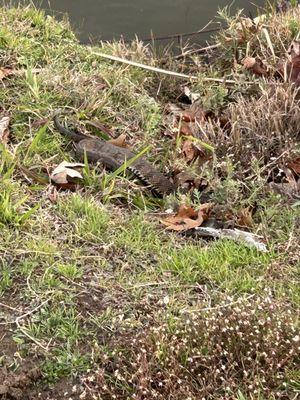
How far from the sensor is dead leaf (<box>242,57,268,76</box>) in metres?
6.03

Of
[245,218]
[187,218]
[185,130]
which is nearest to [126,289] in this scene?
[187,218]

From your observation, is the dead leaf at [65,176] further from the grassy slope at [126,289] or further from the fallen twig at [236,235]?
the fallen twig at [236,235]

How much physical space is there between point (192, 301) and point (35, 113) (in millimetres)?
1966

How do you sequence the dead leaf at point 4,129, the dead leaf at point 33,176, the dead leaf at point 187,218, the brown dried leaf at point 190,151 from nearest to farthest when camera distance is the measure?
the dead leaf at point 187,218, the dead leaf at point 33,176, the dead leaf at point 4,129, the brown dried leaf at point 190,151

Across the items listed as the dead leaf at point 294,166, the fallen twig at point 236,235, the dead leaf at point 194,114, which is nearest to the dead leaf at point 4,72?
the dead leaf at point 194,114

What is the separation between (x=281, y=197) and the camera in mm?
4738

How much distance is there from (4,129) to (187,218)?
4.56 feet

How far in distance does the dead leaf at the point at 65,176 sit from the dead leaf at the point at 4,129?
1.42ft

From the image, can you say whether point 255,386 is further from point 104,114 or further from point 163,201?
point 104,114

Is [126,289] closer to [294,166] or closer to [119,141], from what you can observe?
[119,141]

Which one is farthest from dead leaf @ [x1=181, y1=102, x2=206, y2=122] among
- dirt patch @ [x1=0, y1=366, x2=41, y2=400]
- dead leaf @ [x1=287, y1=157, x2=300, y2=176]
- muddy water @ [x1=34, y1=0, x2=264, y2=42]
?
dirt patch @ [x1=0, y1=366, x2=41, y2=400]

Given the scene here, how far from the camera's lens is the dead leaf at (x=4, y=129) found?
16.4 feet

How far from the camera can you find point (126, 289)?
3934 mm

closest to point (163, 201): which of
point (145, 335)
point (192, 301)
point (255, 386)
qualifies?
point (192, 301)
